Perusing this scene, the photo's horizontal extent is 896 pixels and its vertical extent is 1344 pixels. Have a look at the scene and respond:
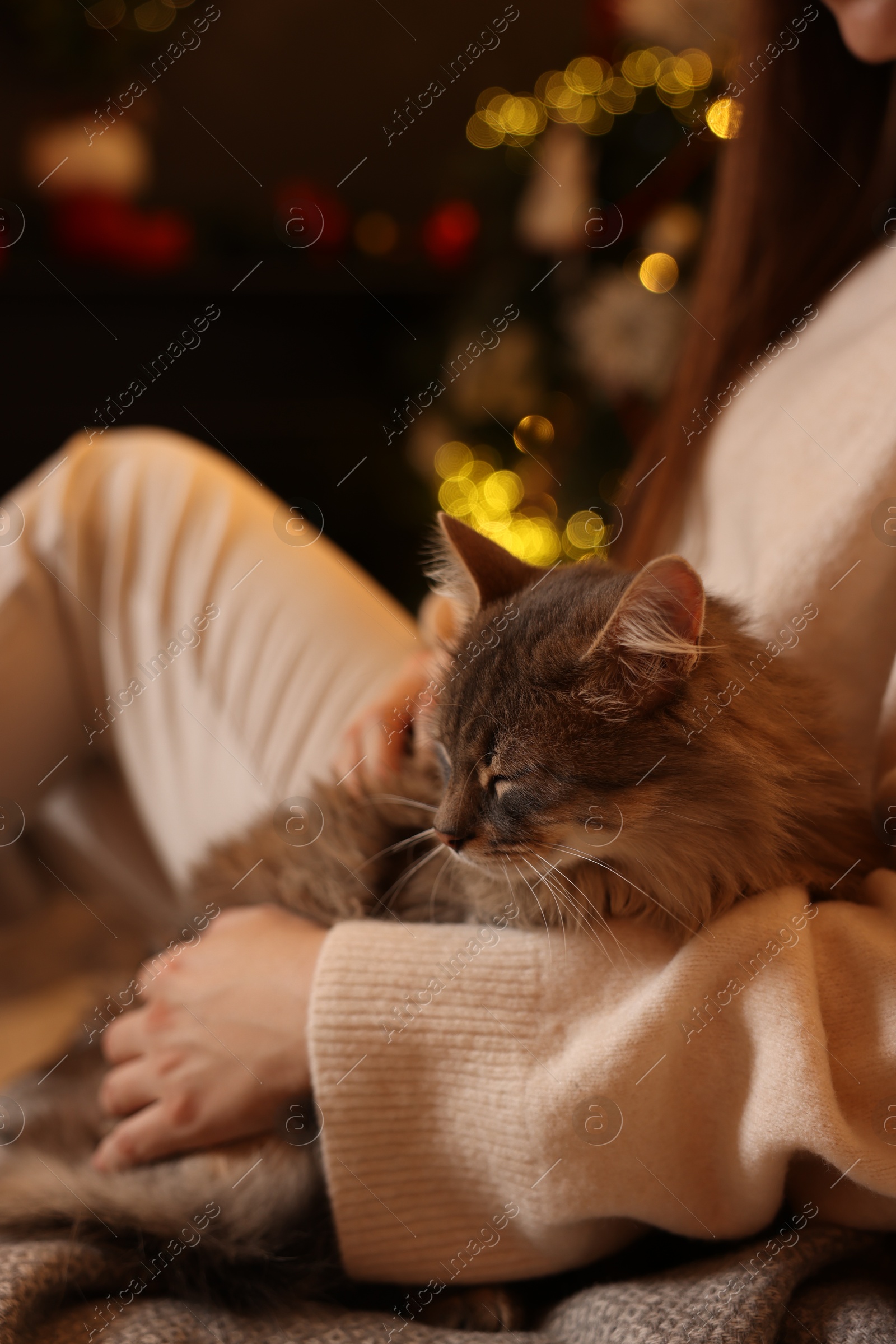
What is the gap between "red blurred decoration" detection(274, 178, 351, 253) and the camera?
2922mm

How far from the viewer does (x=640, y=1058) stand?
695 millimetres

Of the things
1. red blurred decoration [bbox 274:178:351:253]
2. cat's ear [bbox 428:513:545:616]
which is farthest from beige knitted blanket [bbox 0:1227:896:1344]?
red blurred decoration [bbox 274:178:351:253]

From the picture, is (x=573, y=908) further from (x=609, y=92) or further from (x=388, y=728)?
(x=609, y=92)

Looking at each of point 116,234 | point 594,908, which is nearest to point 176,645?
point 594,908

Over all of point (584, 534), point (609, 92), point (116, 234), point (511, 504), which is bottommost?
point (584, 534)

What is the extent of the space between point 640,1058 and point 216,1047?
41cm

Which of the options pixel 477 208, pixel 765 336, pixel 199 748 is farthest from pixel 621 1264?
pixel 477 208

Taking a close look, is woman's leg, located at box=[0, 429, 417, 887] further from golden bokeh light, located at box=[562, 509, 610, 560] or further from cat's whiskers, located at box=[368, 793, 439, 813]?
golden bokeh light, located at box=[562, 509, 610, 560]

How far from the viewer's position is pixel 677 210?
199 centimetres

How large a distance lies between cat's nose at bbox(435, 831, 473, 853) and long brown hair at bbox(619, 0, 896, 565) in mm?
466

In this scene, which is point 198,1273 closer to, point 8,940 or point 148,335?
point 8,940

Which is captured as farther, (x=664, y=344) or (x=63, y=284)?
(x=63, y=284)

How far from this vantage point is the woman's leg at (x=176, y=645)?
118 cm

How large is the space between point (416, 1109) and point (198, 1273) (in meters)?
0.25
